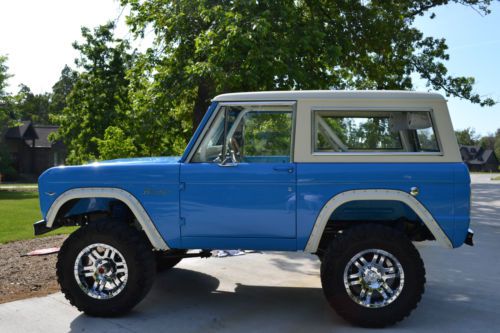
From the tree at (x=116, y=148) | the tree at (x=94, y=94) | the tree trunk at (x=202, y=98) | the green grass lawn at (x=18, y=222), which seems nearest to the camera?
the green grass lawn at (x=18, y=222)

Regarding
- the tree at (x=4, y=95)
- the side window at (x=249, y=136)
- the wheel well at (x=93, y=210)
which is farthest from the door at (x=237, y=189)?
the tree at (x=4, y=95)

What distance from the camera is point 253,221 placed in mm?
4496

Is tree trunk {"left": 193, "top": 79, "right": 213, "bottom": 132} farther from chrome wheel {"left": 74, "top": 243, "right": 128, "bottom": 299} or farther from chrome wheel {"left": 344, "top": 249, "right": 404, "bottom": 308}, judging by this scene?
chrome wheel {"left": 344, "top": 249, "right": 404, "bottom": 308}

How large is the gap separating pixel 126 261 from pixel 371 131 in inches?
113

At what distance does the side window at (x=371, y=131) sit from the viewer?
4703mm

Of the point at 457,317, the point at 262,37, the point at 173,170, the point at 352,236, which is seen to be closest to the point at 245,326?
the point at 352,236

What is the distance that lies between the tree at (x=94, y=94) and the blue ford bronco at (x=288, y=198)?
15913 millimetres

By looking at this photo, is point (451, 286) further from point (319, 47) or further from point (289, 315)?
point (319, 47)

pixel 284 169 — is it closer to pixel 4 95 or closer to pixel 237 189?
pixel 237 189

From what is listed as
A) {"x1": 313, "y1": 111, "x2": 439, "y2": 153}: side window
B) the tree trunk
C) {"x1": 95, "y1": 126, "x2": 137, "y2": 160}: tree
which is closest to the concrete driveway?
{"x1": 313, "y1": 111, "x2": 439, "y2": 153}: side window

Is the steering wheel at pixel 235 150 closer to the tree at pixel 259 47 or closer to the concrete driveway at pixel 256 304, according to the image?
the concrete driveway at pixel 256 304

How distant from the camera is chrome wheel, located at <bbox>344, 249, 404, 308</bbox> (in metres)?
4.38

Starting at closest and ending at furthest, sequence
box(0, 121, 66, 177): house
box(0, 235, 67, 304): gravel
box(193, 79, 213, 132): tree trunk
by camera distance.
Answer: box(0, 235, 67, 304): gravel, box(193, 79, 213, 132): tree trunk, box(0, 121, 66, 177): house

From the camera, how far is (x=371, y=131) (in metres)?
5.06
